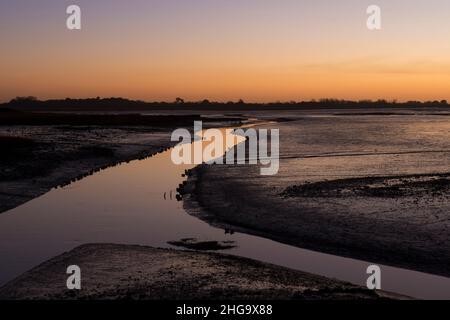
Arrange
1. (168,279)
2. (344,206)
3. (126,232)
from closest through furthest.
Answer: (168,279) < (126,232) < (344,206)

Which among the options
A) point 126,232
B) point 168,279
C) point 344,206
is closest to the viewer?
point 168,279

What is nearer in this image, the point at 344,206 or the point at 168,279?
the point at 168,279

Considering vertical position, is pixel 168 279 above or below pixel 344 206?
below

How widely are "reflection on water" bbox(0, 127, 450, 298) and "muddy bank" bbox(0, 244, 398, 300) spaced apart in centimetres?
81

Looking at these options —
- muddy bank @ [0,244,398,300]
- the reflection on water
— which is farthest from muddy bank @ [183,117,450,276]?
muddy bank @ [0,244,398,300]

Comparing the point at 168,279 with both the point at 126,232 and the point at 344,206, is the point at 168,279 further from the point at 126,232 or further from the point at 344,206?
the point at 344,206

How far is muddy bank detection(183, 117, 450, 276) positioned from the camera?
48.6ft

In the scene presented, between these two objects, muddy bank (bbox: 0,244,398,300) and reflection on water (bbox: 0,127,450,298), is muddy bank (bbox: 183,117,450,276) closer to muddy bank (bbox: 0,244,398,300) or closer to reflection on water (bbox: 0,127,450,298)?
reflection on water (bbox: 0,127,450,298)

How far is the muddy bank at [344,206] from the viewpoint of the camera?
14820 mm

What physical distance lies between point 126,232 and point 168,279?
5389 mm

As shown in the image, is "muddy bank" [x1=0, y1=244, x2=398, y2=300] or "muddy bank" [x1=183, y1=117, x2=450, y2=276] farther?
"muddy bank" [x1=183, y1=117, x2=450, y2=276]

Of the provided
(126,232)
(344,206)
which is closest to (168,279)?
(126,232)

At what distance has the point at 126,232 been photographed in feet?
55.1

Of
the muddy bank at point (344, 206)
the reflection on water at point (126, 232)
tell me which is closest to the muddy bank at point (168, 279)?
the reflection on water at point (126, 232)
